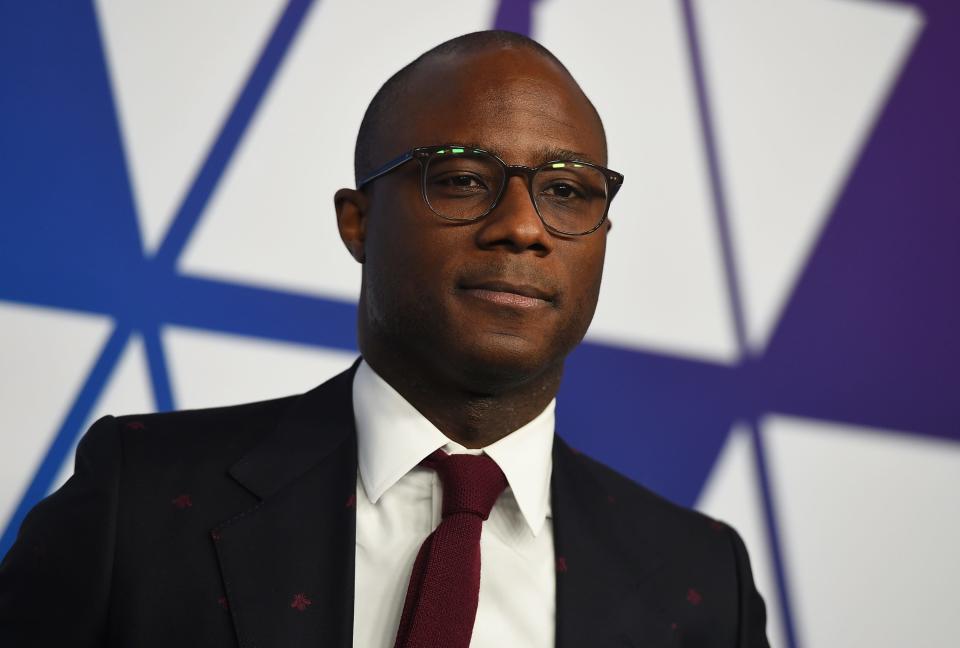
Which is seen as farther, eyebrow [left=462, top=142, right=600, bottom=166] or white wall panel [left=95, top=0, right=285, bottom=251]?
white wall panel [left=95, top=0, right=285, bottom=251]

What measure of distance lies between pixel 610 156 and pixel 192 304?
33.0 inches

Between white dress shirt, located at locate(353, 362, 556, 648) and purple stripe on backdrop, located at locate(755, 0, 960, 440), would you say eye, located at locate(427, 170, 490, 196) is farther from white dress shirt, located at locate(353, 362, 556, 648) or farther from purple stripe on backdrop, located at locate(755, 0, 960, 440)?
purple stripe on backdrop, located at locate(755, 0, 960, 440)

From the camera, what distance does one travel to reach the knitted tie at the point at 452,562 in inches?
51.8

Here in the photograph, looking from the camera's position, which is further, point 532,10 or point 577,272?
point 532,10

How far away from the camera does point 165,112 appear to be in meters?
2.16

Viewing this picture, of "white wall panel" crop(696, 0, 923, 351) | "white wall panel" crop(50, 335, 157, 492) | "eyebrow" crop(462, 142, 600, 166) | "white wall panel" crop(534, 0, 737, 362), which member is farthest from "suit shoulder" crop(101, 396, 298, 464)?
"white wall panel" crop(696, 0, 923, 351)

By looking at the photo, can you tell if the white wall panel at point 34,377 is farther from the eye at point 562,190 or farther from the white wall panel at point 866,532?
the white wall panel at point 866,532

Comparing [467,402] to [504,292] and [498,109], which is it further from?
[498,109]

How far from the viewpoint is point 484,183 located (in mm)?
1419

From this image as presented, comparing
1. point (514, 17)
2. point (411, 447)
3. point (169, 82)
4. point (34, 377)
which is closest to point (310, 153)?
point (169, 82)

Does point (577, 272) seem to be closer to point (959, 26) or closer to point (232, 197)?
point (232, 197)

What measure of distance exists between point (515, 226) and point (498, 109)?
0.17 meters

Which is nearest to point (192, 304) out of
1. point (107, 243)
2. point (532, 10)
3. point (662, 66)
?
point (107, 243)

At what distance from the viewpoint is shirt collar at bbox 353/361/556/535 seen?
1442 mm
